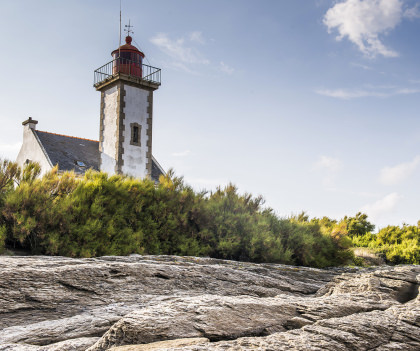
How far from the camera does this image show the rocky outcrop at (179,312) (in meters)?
3.28

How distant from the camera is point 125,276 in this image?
499 cm

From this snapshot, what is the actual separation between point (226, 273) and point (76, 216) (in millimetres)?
3167

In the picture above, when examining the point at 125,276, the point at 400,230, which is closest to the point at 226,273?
the point at 125,276

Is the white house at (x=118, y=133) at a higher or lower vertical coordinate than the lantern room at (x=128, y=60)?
lower

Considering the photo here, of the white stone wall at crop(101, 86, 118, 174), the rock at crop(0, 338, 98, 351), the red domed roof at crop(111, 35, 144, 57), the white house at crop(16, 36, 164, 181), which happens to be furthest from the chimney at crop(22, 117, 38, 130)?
the rock at crop(0, 338, 98, 351)

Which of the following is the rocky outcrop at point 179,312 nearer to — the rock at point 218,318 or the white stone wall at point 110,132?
the rock at point 218,318

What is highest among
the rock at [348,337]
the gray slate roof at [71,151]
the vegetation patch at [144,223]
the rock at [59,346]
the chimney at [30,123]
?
the chimney at [30,123]

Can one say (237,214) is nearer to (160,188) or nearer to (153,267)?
(160,188)

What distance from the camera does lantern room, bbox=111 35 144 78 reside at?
27.6 meters

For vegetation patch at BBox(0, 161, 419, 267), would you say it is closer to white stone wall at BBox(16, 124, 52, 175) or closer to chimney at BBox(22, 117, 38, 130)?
white stone wall at BBox(16, 124, 52, 175)

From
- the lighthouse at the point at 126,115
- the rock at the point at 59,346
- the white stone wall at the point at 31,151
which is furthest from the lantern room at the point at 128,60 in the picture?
the rock at the point at 59,346

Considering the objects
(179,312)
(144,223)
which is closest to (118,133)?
(144,223)

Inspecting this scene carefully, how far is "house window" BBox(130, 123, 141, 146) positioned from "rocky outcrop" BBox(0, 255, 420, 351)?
2167 cm

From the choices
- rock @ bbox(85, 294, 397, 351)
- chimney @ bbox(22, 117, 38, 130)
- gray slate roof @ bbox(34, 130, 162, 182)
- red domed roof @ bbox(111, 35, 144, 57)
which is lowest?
rock @ bbox(85, 294, 397, 351)
